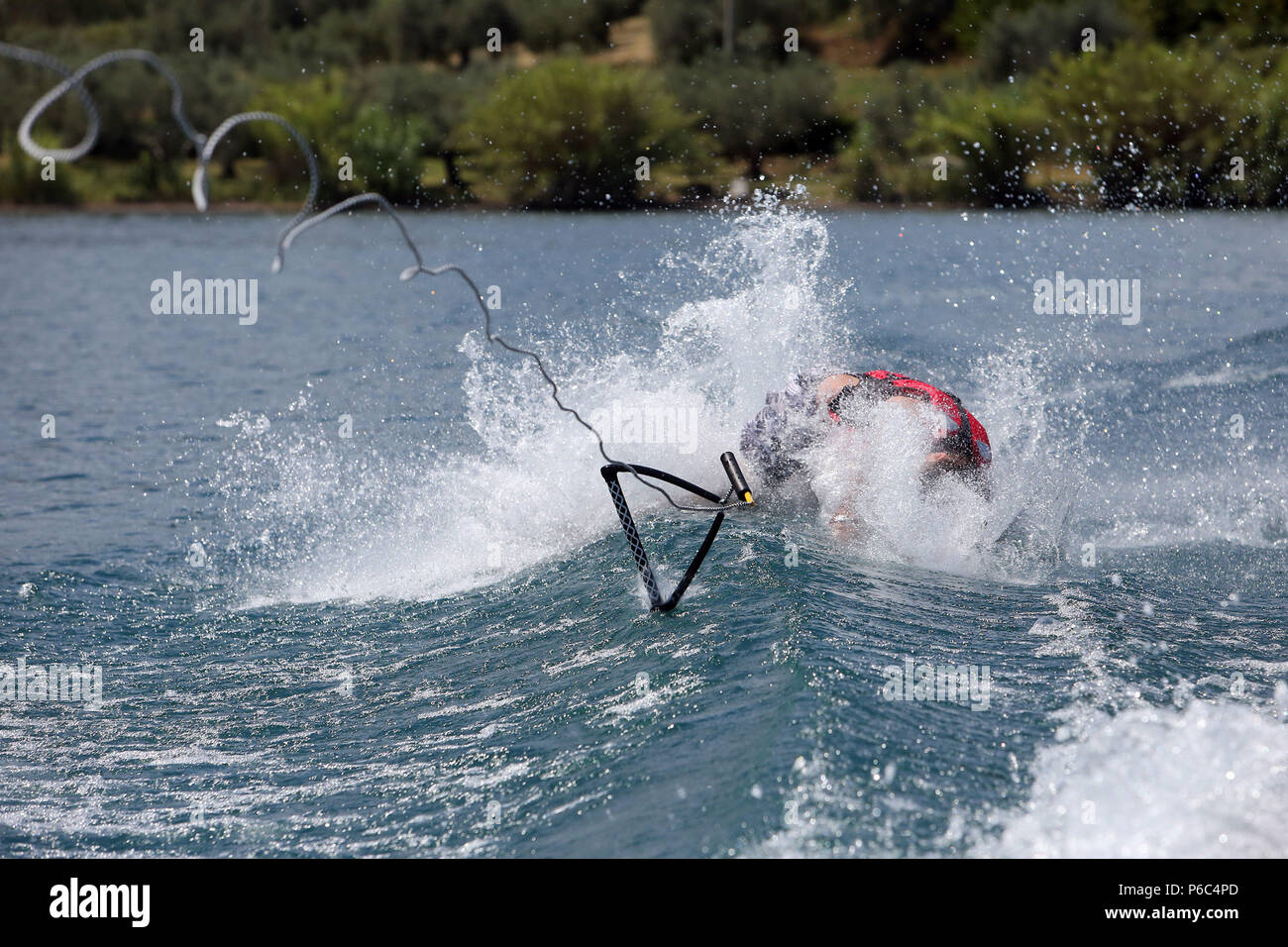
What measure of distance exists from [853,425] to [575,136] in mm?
33733

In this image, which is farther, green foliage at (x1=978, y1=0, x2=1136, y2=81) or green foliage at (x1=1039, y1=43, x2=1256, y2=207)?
green foliage at (x1=978, y1=0, x2=1136, y2=81)

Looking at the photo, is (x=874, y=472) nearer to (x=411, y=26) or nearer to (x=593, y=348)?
(x=593, y=348)

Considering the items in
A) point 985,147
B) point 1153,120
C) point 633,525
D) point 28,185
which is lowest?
point 633,525

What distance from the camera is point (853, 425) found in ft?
30.3

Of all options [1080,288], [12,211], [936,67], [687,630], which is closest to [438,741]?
[687,630]

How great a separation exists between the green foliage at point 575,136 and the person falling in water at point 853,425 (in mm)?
30737

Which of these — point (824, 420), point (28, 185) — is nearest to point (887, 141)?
point (28, 185)

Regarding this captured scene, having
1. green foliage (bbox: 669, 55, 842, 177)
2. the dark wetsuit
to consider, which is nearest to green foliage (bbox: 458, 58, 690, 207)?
green foliage (bbox: 669, 55, 842, 177)

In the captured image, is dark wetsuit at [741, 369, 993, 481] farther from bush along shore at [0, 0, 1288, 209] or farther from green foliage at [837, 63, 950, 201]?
green foliage at [837, 63, 950, 201]

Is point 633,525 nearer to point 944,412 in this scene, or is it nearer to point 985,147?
point 944,412

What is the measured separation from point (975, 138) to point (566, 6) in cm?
2463

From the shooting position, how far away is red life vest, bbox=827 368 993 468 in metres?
9.10

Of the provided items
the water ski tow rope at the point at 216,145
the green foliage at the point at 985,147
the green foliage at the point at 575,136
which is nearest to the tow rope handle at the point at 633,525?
the water ski tow rope at the point at 216,145

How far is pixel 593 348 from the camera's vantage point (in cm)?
1461
